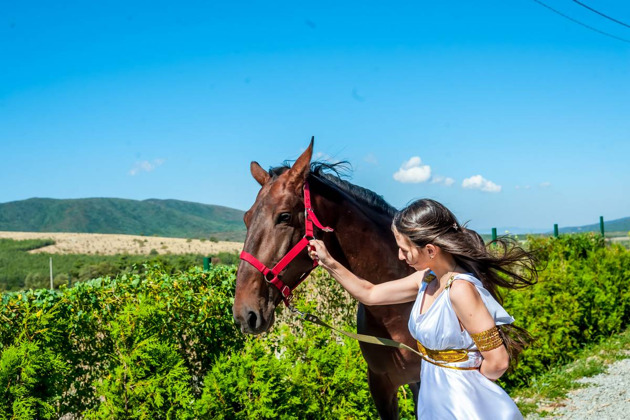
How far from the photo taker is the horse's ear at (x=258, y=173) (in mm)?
3256

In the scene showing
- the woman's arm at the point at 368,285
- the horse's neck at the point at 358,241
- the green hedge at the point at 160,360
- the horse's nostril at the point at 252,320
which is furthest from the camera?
the green hedge at the point at 160,360

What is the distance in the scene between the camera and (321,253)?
2.84 m

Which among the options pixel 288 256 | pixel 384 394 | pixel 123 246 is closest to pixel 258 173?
pixel 288 256

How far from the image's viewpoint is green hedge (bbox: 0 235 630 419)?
356 cm

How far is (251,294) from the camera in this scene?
2787 mm

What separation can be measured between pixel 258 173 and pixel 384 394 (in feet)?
5.51

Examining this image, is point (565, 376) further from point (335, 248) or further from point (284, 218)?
point (284, 218)

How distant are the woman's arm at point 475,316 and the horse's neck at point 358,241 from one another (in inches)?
36.5

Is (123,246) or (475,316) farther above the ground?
(123,246)

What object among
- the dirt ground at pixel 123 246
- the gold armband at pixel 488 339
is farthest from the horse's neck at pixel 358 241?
the dirt ground at pixel 123 246

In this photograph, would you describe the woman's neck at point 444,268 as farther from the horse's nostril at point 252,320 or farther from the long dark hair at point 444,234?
the horse's nostril at point 252,320

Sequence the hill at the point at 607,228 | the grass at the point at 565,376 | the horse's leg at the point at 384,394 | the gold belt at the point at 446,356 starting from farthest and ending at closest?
the hill at the point at 607,228, the grass at the point at 565,376, the horse's leg at the point at 384,394, the gold belt at the point at 446,356

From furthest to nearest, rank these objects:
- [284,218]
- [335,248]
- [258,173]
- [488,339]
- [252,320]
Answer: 1. [258,173]
2. [335,248]
3. [284,218]
4. [252,320]
5. [488,339]

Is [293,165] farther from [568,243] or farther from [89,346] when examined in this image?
[568,243]
